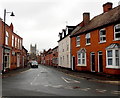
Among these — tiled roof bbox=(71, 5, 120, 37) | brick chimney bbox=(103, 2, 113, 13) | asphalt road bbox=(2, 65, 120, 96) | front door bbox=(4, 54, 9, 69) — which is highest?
brick chimney bbox=(103, 2, 113, 13)

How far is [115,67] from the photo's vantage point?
18688 millimetres

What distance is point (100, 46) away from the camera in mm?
22062

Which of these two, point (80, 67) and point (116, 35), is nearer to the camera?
point (116, 35)

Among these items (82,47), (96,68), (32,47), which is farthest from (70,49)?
(32,47)

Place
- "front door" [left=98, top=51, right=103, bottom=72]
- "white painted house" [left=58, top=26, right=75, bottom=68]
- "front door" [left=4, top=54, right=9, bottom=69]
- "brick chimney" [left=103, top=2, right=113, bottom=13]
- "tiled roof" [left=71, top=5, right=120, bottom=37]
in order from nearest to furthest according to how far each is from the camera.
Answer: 1. "tiled roof" [left=71, top=5, right=120, bottom=37]
2. "front door" [left=98, top=51, right=103, bottom=72]
3. "brick chimney" [left=103, top=2, right=113, bottom=13]
4. "front door" [left=4, top=54, right=9, bottom=69]
5. "white painted house" [left=58, top=26, right=75, bottom=68]

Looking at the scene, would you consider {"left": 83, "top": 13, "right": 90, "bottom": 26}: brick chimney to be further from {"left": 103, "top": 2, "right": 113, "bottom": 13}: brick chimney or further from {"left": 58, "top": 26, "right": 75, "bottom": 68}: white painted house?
{"left": 58, "top": 26, "right": 75, "bottom": 68}: white painted house

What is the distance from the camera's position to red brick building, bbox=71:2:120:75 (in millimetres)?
19241

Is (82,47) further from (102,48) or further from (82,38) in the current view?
(102,48)

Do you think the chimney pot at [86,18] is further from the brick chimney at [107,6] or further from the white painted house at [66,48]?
the white painted house at [66,48]

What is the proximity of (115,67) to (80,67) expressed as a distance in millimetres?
9041

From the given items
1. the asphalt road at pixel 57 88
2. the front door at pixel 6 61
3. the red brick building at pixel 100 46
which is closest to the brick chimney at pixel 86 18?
the red brick building at pixel 100 46

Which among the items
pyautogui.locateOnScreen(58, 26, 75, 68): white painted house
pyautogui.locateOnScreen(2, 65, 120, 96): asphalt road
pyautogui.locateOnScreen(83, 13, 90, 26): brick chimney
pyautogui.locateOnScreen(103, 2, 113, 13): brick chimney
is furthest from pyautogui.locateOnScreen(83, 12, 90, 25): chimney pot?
pyautogui.locateOnScreen(2, 65, 120, 96): asphalt road

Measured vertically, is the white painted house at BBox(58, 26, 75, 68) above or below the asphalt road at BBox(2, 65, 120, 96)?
above

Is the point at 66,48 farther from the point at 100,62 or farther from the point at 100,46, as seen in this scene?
the point at 100,46
